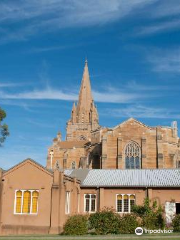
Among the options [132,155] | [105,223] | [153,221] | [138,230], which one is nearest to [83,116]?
[132,155]

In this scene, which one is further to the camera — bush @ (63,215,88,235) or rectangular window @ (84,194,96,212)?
rectangular window @ (84,194,96,212)

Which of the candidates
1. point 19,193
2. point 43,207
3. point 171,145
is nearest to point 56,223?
point 43,207

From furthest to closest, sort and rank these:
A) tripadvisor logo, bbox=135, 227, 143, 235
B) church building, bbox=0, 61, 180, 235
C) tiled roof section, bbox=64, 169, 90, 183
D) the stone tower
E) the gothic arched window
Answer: the stone tower, the gothic arched window, tiled roof section, bbox=64, 169, 90, 183, church building, bbox=0, 61, 180, 235, tripadvisor logo, bbox=135, 227, 143, 235

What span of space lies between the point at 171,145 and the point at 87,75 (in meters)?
59.1

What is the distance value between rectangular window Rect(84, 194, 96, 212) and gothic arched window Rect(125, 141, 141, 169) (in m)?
24.5

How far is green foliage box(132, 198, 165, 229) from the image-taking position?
87.1 feet

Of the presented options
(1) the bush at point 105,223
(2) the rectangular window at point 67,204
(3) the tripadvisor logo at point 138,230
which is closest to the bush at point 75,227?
(1) the bush at point 105,223

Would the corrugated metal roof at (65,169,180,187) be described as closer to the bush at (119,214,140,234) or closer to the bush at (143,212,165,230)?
the bush at (143,212,165,230)

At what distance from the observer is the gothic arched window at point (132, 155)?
57094 mm

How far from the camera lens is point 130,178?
34.0 m

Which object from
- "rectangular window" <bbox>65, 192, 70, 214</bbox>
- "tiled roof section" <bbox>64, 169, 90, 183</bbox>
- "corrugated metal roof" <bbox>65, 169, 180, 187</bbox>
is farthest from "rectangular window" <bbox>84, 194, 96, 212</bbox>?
"rectangular window" <bbox>65, 192, 70, 214</bbox>

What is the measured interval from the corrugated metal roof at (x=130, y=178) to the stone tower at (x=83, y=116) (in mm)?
69263

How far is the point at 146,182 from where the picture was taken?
107ft

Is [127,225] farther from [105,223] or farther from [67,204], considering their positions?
[67,204]
